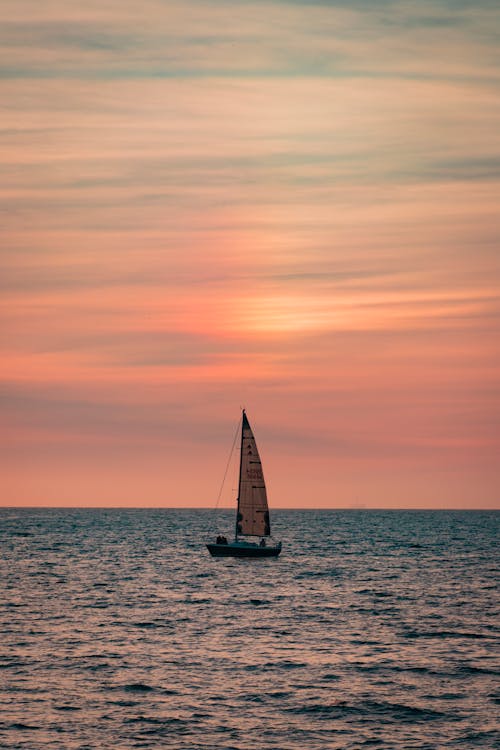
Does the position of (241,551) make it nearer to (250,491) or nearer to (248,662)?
(250,491)

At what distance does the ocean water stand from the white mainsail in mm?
9102

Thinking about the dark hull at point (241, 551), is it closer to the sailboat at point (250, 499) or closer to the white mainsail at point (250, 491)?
the sailboat at point (250, 499)

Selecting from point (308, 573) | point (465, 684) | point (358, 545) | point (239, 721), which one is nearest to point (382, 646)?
point (465, 684)

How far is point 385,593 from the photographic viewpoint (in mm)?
90125

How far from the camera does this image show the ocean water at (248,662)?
40219 mm

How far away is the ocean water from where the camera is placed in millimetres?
40219

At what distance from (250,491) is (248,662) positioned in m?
61.5

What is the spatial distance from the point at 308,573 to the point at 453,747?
73.6 meters

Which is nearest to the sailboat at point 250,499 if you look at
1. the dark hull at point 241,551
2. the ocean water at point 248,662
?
the dark hull at point 241,551

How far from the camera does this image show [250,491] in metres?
116

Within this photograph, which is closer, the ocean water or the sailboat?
the ocean water

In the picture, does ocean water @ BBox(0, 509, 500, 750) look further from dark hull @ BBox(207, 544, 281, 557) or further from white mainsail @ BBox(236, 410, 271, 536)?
white mainsail @ BBox(236, 410, 271, 536)

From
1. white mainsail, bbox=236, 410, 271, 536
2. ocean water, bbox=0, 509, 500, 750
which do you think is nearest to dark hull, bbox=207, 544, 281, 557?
white mainsail, bbox=236, 410, 271, 536

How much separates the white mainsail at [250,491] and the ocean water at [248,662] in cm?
910
